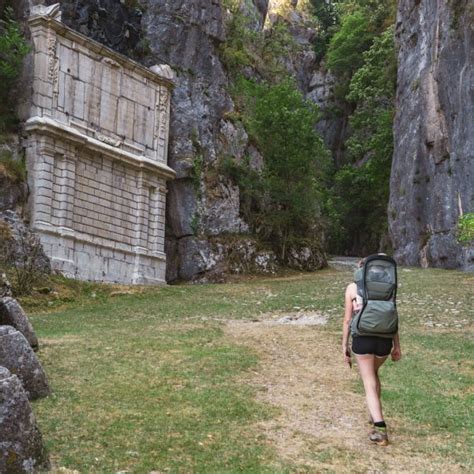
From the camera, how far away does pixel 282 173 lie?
39.8 m

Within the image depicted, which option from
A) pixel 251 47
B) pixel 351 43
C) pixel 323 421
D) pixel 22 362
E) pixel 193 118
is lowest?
pixel 323 421

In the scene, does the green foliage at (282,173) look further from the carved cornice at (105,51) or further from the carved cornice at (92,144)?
the carved cornice at (105,51)

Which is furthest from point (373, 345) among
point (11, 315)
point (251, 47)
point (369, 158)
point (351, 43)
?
point (351, 43)

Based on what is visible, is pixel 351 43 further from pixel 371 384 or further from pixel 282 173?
pixel 371 384

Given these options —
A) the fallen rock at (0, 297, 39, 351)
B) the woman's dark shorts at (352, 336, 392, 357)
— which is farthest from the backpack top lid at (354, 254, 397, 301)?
the fallen rock at (0, 297, 39, 351)

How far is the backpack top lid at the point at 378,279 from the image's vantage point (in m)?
7.42

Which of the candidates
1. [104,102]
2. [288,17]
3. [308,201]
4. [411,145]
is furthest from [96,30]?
[288,17]

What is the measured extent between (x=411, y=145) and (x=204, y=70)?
13.0 metres

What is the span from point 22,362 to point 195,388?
2469 millimetres

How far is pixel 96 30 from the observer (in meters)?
33.4

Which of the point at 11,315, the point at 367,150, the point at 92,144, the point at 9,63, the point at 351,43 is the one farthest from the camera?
the point at 351,43

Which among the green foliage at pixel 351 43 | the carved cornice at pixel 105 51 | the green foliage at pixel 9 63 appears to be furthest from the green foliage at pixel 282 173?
the green foliage at pixel 351 43

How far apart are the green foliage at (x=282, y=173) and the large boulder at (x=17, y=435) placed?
32.7 m

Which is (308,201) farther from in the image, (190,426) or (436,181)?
(190,426)
